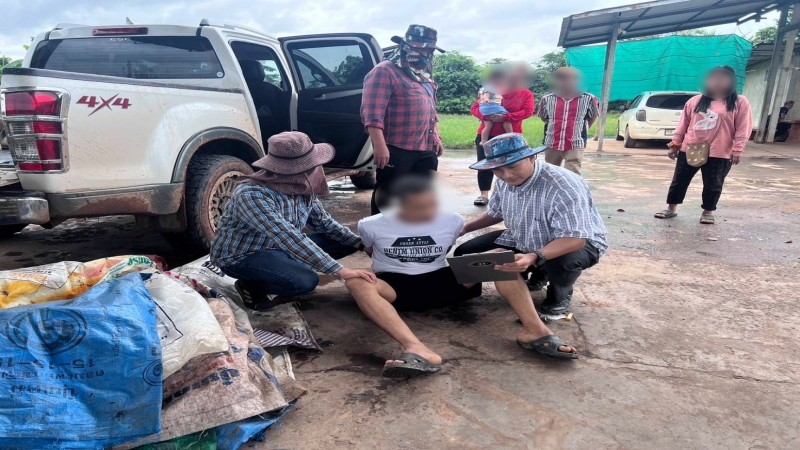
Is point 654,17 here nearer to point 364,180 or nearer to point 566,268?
point 364,180

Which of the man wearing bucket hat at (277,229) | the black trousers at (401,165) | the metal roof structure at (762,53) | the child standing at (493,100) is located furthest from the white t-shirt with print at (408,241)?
the metal roof structure at (762,53)

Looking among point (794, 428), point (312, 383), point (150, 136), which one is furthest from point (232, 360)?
point (794, 428)

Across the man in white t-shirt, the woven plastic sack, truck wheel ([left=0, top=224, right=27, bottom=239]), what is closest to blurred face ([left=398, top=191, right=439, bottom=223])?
the man in white t-shirt

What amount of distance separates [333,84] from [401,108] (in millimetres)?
1734

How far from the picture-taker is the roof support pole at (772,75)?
11727 millimetres

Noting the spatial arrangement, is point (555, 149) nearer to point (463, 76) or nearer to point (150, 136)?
point (150, 136)

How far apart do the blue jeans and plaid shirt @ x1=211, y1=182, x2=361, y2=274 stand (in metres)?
0.03

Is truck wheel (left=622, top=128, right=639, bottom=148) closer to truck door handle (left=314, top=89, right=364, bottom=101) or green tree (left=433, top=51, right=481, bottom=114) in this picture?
truck door handle (left=314, top=89, right=364, bottom=101)

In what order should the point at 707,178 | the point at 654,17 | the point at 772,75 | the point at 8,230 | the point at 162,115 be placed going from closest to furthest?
the point at 162,115
the point at 8,230
the point at 707,178
the point at 654,17
the point at 772,75

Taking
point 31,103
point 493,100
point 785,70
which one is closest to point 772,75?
point 785,70

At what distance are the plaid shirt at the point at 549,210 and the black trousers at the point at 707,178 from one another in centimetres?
271

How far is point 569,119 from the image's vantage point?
4.97m

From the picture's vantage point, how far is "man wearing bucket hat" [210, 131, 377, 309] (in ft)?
8.34

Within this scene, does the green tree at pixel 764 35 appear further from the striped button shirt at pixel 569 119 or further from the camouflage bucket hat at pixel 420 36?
the camouflage bucket hat at pixel 420 36
